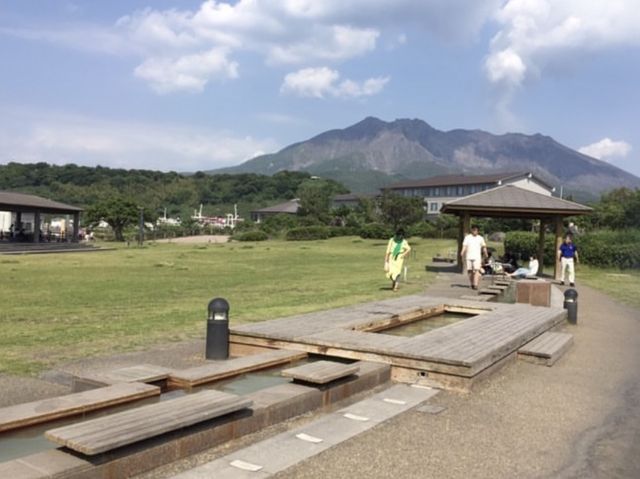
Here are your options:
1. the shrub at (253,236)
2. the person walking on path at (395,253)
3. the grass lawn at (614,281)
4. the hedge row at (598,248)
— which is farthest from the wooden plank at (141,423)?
the shrub at (253,236)

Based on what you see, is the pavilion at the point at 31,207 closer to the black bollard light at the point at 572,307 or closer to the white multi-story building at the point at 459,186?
the black bollard light at the point at 572,307

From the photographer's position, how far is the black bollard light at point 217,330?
6.81 metres

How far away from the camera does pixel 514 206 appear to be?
1961 centimetres

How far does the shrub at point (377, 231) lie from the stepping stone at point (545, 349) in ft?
127

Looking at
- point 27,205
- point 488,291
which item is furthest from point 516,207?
point 27,205

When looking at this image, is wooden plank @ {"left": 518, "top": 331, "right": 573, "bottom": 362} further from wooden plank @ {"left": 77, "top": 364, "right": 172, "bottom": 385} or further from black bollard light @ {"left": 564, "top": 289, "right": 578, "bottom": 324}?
wooden plank @ {"left": 77, "top": 364, "right": 172, "bottom": 385}

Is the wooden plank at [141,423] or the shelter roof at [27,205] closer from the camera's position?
the wooden plank at [141,423]

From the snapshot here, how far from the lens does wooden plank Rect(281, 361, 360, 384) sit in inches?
200

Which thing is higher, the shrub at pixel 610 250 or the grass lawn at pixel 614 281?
the shrub at pixel 610 250

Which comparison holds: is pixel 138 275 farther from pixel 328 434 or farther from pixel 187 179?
pixel 187 179

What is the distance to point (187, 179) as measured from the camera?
11369 centimetres

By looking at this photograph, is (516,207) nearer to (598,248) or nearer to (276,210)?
(598,248)

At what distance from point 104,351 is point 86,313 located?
3663mm

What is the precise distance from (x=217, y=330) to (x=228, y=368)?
1.09 meters
